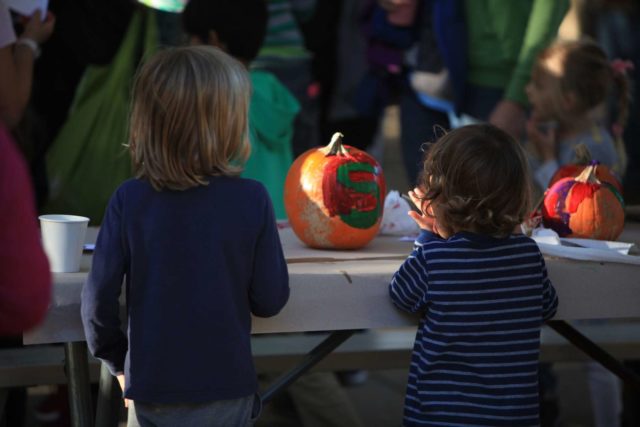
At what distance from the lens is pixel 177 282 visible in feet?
6.91

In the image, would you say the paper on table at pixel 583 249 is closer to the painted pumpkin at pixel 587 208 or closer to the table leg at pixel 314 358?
the painted pumpkin at pixel 587 208

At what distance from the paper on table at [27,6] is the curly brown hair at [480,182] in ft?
6.44

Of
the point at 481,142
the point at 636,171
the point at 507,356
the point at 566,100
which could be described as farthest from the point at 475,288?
the point at 636,171

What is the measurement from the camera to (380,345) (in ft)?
12.7

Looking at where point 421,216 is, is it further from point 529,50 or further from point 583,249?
point 529,50

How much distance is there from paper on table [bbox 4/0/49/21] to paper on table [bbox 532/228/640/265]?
2025 millimetres

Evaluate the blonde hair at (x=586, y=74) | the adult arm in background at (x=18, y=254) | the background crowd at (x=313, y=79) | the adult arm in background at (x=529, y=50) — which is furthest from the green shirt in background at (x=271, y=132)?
the adult arm in background at (x=18, y=254)

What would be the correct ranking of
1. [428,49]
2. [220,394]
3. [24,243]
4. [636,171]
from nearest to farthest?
[24,243]
[220,394]
[428,49]
[636,171]

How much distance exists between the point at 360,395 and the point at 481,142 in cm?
257

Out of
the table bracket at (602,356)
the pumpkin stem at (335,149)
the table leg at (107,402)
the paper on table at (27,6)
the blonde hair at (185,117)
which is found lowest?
the table bracket at (602,356)

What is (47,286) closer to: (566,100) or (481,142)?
(481,142)

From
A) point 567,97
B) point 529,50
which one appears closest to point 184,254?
point 567,97

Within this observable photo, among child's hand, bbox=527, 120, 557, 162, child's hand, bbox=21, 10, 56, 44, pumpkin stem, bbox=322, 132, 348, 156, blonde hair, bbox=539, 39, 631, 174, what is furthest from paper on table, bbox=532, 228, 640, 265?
child's hand, bbox=21, 10, 56, 44

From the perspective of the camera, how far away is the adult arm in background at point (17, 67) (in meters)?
3.59
